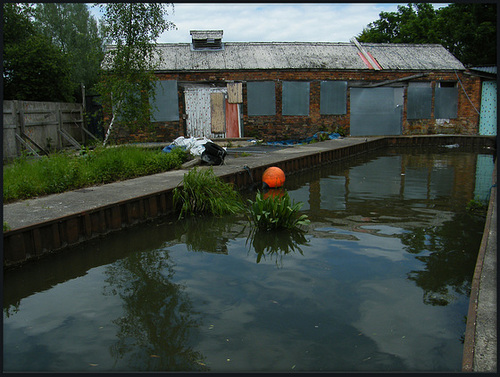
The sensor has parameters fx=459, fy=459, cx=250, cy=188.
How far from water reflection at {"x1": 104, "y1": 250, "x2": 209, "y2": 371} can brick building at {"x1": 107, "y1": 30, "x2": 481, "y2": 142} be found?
13940mm

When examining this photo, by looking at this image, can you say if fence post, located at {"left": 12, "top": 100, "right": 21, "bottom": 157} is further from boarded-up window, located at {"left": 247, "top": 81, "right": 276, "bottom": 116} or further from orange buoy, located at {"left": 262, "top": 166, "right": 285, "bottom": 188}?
boarded-up window, located at {"left": 247, "top": 81, "right": 276, "bottom": 116}

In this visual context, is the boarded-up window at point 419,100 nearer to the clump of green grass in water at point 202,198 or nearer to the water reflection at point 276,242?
the clump of green grass in water at point 202,198

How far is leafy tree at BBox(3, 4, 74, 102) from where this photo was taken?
18.4m

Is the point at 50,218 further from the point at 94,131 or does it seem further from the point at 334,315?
the point at 94,131

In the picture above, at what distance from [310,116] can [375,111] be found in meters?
3.32

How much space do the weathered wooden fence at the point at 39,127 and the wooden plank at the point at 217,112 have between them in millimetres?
5419

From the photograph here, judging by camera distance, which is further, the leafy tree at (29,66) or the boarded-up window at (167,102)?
the boarded-up window at (167,102)

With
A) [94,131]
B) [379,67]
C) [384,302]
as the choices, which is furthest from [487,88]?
[384,302]

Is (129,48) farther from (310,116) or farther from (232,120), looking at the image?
(310,116)

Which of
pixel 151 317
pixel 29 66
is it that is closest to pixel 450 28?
pixel 29 66

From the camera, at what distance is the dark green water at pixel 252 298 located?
408 cm

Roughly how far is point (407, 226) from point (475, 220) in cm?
145

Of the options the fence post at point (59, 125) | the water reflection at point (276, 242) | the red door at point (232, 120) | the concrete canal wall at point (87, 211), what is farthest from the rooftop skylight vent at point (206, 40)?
the water reflection at point (276, 242)

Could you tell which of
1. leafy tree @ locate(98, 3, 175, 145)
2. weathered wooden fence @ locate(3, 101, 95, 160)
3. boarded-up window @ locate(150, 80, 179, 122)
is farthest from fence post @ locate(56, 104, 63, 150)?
boarded-up window @ locate(150, 80, 179, 122)
